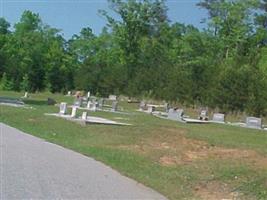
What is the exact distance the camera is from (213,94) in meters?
49.8

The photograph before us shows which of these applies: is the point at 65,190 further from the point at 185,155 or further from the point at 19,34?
the point at 19,34

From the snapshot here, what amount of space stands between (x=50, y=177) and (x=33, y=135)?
8898mm

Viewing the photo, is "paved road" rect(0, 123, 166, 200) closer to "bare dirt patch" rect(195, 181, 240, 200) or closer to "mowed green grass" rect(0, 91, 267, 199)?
"mowed green grass" rect(0, 91, 267, 199)

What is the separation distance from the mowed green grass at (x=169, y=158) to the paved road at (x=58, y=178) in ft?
1.67

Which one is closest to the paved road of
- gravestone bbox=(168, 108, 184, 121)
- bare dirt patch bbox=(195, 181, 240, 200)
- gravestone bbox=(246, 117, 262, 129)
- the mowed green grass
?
the mowed green grass

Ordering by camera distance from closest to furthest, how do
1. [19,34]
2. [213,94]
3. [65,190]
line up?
1. [65,190]
2. [213,94]
3. [19,34]

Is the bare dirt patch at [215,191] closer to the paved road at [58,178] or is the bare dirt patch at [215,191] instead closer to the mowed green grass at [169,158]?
the mowed green grass at [169,158]

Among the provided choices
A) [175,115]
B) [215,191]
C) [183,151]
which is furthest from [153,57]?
[215,191]

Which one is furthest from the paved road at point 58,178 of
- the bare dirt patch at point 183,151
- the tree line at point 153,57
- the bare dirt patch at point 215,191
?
the tree line at point 153,57

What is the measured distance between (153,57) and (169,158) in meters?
65.8

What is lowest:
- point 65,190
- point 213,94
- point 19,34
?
point 65,190

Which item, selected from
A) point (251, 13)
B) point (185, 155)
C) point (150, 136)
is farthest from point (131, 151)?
point (251, 13)

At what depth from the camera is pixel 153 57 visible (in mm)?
79500

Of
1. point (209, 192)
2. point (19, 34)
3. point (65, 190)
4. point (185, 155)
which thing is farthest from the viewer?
point (19, 34)
